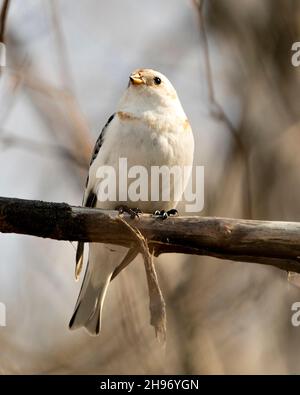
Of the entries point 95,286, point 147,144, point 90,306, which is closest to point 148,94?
point 147,144

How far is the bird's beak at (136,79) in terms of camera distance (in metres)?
5.40

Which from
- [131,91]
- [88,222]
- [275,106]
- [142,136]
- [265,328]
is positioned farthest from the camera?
[275,106]

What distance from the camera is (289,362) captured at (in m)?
5.73

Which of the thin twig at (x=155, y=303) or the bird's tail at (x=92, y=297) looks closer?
the thin twig at (x=155, y=303)

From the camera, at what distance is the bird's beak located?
213 inches

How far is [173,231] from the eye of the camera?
425 centimetres

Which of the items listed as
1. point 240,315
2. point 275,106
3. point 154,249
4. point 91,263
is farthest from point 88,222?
point 275,106

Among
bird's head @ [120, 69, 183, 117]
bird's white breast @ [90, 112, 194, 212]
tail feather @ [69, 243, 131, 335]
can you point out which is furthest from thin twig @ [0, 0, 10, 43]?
tail feather @ [69, 243, 131, 335]

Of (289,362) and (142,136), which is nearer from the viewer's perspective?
(142,136)

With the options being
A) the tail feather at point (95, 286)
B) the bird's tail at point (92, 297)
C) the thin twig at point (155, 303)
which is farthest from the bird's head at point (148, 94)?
the thin twig at point (155, 303)

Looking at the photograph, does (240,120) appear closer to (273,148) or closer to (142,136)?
(273,148)

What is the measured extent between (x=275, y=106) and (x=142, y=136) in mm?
1881

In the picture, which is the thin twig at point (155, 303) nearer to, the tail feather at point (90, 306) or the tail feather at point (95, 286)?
the tail feather at point (95, 286)
